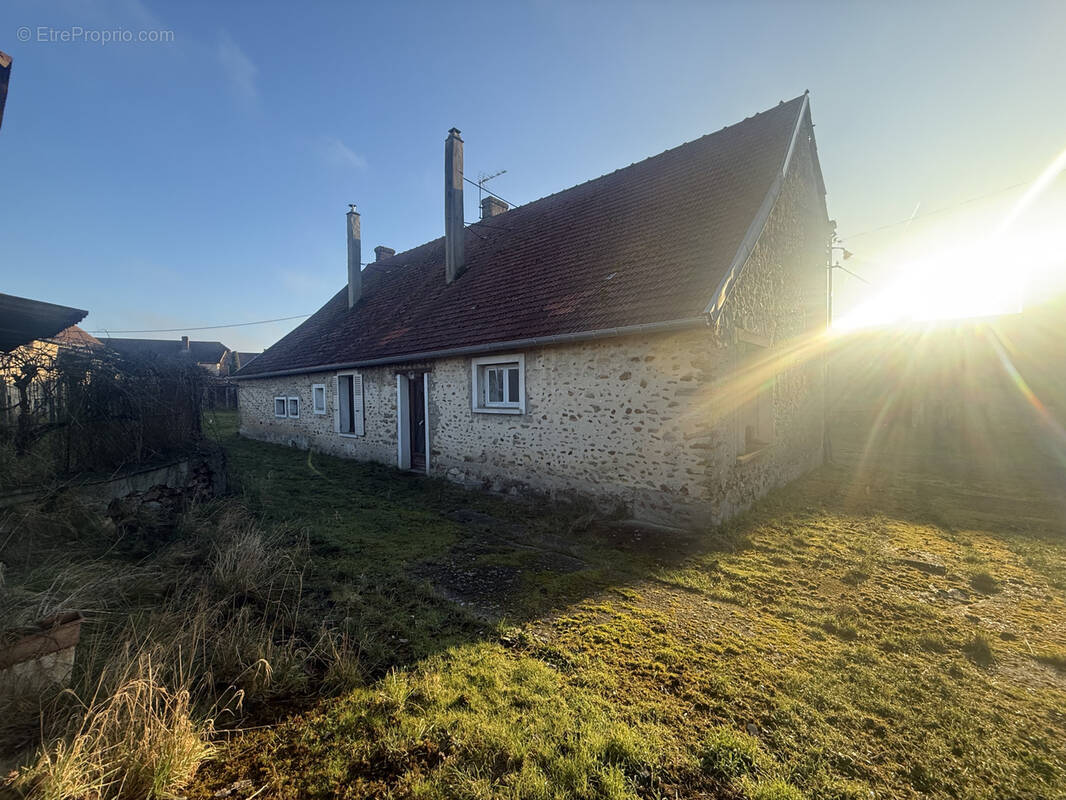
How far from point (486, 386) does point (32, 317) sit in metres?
6.20

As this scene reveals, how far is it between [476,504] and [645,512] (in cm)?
313

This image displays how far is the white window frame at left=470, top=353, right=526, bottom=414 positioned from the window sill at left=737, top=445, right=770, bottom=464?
379 centimetres

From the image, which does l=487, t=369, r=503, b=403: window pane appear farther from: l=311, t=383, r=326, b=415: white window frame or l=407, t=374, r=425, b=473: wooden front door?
l=311, t=383, r=326, b=415: white window frame

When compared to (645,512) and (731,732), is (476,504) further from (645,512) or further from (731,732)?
(731,732)

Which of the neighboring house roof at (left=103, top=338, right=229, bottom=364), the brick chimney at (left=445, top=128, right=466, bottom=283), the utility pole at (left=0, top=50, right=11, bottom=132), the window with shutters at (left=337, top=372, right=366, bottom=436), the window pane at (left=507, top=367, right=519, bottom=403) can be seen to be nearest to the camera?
the utility pole at (left=0, top=50, right=11, bottom=132)

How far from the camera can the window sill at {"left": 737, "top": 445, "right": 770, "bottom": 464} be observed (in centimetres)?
683

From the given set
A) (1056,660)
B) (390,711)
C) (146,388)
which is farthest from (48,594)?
(1056,660)

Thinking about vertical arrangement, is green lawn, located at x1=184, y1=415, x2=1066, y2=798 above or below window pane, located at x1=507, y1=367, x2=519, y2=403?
below

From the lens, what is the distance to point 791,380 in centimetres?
925

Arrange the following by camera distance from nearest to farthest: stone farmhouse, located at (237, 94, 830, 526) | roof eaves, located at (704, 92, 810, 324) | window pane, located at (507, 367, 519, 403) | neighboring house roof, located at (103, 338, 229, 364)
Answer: roof eaves, located at (704, 92, 810, 324)
stone farmhouse, located at (237, 94, 830, 526)
window pane, located at (507, 367, 519, 403)
neighboring house roof, located at (103, 338, 229, 364)

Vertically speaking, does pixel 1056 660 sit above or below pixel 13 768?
below

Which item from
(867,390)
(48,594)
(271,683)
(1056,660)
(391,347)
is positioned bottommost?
(1056,660)

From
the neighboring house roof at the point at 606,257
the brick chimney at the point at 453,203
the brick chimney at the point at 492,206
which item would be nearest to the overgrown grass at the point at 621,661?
the neighboring house roof at the point at 606,257

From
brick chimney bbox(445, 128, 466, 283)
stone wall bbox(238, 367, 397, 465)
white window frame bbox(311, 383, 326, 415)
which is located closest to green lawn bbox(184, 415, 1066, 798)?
stone wall bbox(238, 367, 397, 465)
